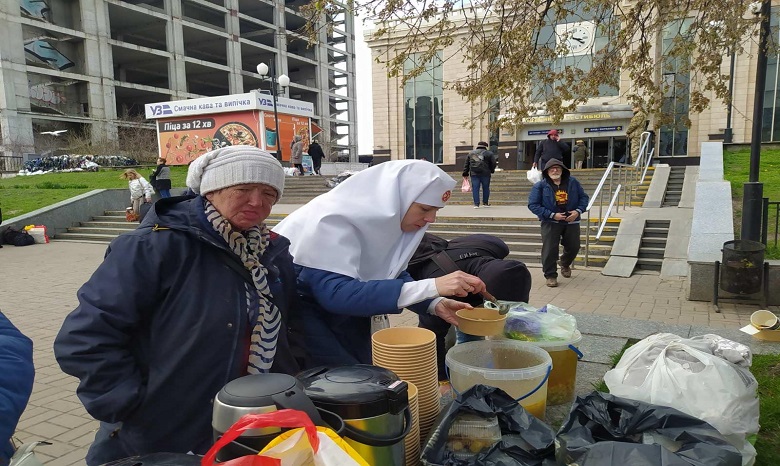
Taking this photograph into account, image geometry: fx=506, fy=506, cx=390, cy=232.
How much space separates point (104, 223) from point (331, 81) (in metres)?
55.2

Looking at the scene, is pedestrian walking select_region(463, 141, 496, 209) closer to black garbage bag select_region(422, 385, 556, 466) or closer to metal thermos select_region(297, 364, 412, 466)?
black garbage bag select_region(422, 385, 556, 466)

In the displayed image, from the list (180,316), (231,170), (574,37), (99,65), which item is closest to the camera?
(180,316)

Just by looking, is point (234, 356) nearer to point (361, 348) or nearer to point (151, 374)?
point (151, 374)

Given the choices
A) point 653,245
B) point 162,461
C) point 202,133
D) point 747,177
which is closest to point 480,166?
point 653,245

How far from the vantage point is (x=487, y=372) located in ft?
6.71

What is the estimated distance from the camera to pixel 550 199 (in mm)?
7145

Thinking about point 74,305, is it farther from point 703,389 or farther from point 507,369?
point 703,389

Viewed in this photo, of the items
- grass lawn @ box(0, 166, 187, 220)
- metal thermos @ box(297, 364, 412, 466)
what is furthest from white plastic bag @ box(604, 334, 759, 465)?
grass lawn @ box(0, 166, 187, 220)

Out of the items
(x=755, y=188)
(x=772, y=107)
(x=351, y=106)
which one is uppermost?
(x=351, y=106)

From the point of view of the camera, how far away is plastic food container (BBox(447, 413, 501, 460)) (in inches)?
70.4

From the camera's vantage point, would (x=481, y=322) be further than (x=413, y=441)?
Yes

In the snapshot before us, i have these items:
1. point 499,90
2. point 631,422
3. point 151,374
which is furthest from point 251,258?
point 499,90

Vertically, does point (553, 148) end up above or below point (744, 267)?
above

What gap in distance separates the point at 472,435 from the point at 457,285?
0.56 metres
